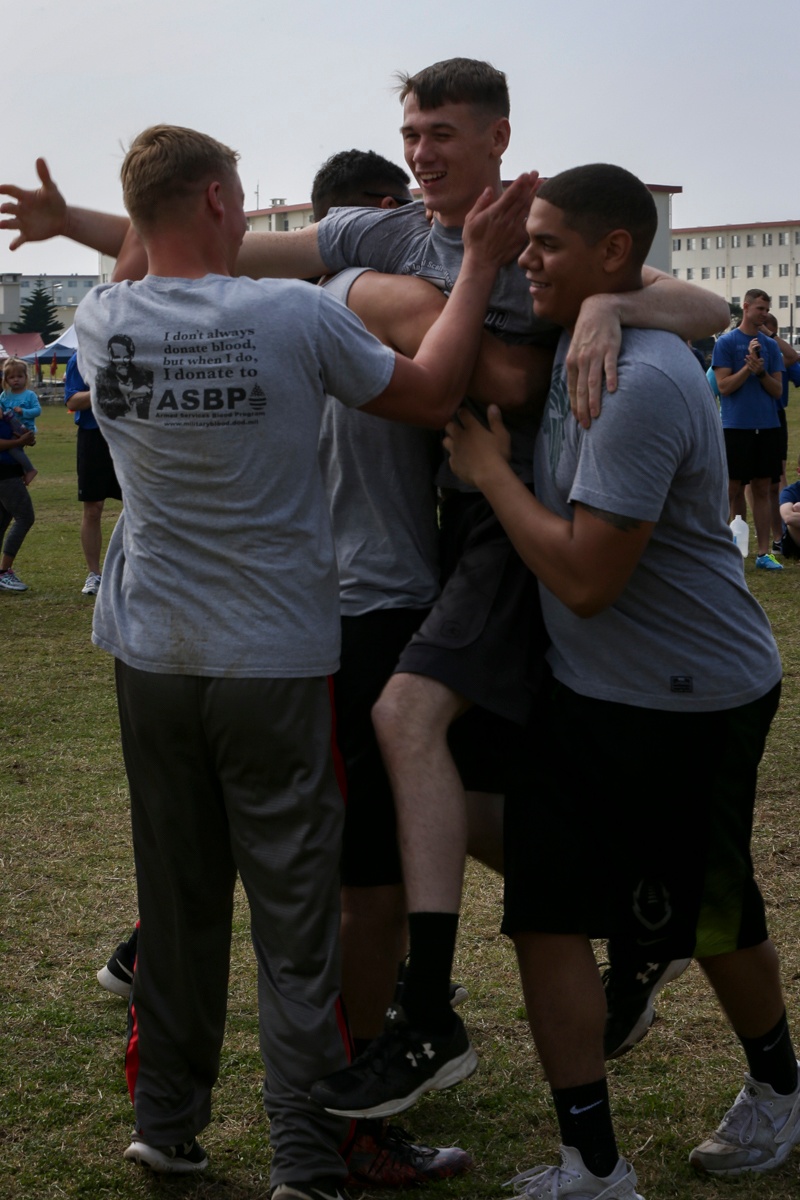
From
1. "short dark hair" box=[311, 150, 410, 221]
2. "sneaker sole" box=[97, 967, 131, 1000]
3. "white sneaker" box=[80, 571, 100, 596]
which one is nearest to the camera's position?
"short dark hair" box=[311, 150, 410, 221]

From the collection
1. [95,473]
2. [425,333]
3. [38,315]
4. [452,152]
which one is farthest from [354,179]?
[38,315]

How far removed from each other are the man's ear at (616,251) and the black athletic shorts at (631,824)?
899mm

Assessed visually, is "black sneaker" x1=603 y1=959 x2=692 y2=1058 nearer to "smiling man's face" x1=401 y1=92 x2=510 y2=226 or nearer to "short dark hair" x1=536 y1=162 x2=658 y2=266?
"short dark hair" x1=536 y1=162 x2=658 y2=266

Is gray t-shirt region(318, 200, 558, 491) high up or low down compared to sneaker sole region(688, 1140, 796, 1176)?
up

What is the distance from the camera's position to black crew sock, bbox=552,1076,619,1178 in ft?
9.27

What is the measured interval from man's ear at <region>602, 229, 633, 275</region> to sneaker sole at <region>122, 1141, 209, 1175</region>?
2.20 meters

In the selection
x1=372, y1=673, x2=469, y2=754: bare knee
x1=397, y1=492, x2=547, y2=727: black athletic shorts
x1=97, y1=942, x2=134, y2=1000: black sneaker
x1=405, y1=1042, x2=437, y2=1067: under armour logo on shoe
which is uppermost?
x1=397, y1=492, x2=547, y2=727: black athletic shorts

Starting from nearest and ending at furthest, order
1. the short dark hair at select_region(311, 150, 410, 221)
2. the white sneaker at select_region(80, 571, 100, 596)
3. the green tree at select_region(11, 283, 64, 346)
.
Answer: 1. the short dark hair at select_region(311, 150, 410, 221)
2. the white sneaker at select_region(80, 571, 100, 596)
3. the green tree at select_region(11, 283, 64, 346)

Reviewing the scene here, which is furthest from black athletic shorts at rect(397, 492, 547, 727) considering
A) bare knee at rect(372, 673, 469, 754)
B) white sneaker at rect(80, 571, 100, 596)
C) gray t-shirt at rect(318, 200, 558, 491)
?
white sneaker at rect(80, 571, 100, 596)

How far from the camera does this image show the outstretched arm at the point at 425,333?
295 cm

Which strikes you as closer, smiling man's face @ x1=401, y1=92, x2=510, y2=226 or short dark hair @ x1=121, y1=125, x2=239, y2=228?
short dark hair @ x1=121, y1=125, x2=239, y2=228

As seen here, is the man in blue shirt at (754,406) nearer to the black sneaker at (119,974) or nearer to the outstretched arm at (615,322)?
the black sneaker at (119,974)

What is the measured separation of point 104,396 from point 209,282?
33 cm

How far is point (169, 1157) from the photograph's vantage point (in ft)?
10.2
